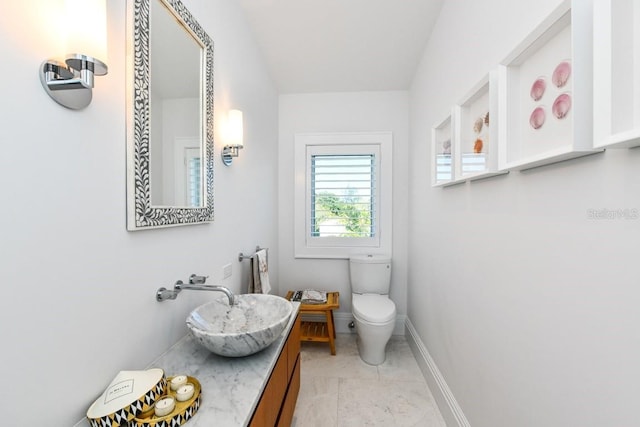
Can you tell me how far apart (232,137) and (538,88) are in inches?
51.4

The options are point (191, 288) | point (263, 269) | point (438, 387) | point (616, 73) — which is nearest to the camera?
point (616, 73)

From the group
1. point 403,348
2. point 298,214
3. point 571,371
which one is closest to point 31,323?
point 571,371

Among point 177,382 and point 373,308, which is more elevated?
point 177,382

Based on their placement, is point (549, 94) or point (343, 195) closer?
point (549, 94)

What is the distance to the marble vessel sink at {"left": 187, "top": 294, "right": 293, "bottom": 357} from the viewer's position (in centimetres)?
91

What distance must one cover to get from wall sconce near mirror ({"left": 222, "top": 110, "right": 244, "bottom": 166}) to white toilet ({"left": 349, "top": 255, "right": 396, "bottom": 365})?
1495mm

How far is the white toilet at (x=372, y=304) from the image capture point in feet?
6.81

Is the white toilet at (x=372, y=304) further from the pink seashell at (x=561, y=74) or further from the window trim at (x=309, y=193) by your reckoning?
the pink seashell at (x=561, y=74)

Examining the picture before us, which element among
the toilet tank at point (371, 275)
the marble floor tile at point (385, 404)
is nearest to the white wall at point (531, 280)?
the marble floor tile at point (385, 404)

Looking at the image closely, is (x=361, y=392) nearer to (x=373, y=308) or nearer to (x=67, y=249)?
(x=373, y=308)

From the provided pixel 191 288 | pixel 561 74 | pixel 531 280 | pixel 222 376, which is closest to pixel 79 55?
pixel 191 288

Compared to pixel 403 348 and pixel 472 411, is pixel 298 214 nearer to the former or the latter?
pixel 403 348

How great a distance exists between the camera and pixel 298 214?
9.21ft

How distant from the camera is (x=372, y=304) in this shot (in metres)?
2.25
